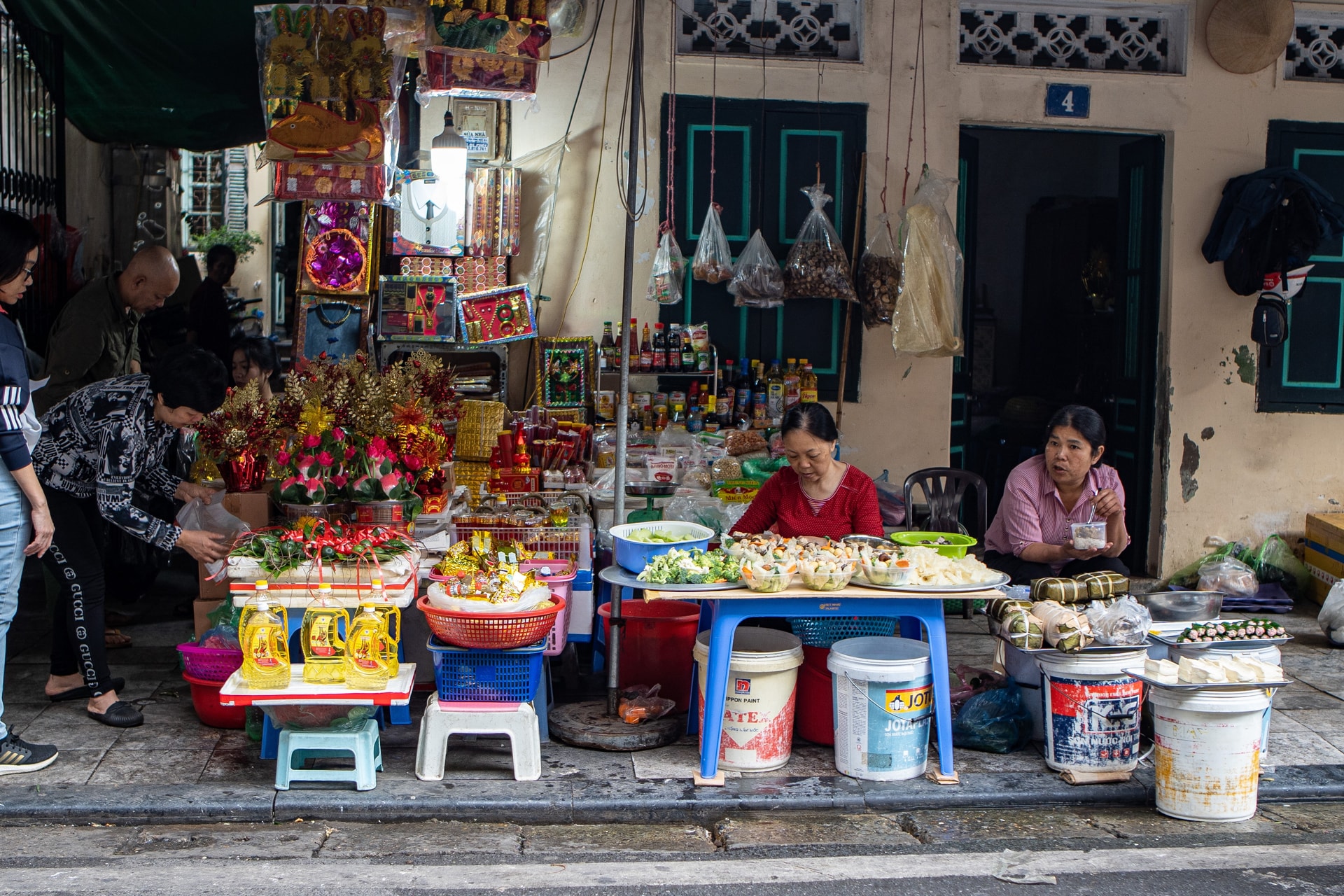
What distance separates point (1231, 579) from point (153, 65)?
707 centimetres

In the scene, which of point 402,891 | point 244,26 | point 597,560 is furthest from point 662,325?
point 402,891

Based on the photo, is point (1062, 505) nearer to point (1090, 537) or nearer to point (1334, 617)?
point (1090, 537)

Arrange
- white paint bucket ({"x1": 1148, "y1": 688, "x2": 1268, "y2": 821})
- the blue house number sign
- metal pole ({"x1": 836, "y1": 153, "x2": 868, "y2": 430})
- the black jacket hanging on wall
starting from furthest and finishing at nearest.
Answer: the blue house number sign, metal pole ({"x1": 836, "y1": 153, "x2": 868, "y2": 430}), the black jacket hanging on wall, white paint bucket ({"x1": 1148, "y1": 688, "x2": 1268, "y2": 821})

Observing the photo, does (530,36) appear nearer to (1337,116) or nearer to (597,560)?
(597,560)

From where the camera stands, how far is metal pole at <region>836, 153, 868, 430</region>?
7742 millimetres

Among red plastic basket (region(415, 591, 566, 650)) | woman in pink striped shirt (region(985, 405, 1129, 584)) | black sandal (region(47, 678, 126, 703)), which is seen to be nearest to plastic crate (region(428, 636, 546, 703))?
red plastic basket (region(415, 591, 566, 650))

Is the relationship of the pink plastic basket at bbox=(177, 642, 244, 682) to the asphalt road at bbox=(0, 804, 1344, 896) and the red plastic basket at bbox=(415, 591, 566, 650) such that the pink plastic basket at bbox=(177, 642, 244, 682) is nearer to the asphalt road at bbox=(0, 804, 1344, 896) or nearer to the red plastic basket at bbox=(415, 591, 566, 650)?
the asphalt road at bbox=(0, 804, 1344, 896)

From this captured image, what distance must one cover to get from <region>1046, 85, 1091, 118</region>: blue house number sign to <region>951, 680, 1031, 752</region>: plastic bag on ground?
4324 mm

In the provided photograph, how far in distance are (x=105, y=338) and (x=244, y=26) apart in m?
1.92

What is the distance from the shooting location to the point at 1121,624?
4.70 metres

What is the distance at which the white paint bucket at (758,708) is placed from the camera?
4.69 meters

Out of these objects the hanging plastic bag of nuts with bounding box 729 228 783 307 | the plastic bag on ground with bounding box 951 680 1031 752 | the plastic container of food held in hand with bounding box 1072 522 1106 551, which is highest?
the hanging plastic bag of nuts with bounding box 729 228 783 307

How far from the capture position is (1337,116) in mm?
8016

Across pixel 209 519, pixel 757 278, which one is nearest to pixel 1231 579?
pixel 757 278
